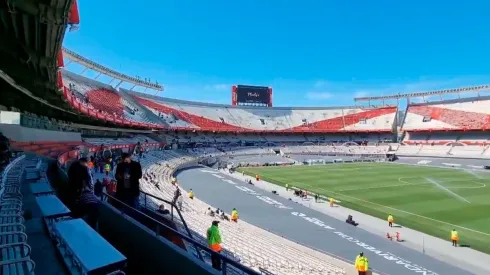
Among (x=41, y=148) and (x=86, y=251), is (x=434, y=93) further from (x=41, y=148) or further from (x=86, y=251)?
(x=86, y=251)

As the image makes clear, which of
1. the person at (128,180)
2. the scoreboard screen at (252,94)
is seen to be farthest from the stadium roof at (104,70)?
the person at (128,180)

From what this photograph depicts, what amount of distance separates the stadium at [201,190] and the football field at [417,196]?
12 centimetres

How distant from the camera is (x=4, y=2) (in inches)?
259

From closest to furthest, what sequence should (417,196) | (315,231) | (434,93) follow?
(315,231) < (417,196) < (434,93)

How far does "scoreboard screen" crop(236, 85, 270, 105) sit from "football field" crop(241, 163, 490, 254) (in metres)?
38.3

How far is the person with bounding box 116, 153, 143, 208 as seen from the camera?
256 inches

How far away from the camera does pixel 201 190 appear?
88.7 ft

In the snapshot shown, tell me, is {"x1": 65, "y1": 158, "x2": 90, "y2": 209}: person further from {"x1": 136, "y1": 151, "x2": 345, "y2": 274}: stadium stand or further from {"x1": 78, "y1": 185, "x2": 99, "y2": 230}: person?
{"x1": 136, "y1": 151, "x2": 345, "y2": 274}: stadium stand

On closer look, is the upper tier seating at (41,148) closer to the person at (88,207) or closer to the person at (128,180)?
the person at (128,180)

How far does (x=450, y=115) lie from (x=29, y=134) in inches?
2649

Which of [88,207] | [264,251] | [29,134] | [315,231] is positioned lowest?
[315,231]

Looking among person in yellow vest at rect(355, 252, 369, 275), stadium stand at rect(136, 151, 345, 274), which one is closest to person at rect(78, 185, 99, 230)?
stadium stand at rect(136, 151, 345, 274)

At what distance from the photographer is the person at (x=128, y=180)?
6.51 m

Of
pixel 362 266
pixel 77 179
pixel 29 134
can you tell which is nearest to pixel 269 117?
pixel 29 134
